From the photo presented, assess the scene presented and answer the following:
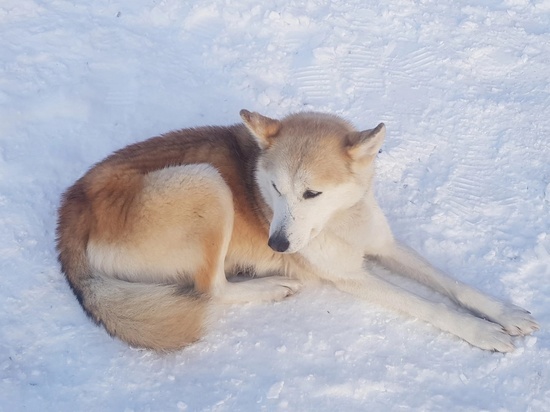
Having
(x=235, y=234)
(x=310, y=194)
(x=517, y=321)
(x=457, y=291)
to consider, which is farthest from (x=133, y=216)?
(x=517, y=321)

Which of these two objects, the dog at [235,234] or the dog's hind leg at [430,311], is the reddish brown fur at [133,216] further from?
the dog's hind leg at [430,311]

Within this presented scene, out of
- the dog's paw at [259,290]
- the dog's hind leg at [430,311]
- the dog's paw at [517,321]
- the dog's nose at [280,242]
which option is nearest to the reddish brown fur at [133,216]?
the dog's paw at [259,290]

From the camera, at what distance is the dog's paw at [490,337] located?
3127 mm

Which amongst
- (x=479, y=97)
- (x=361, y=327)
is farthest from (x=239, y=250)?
(x=479, y=97)

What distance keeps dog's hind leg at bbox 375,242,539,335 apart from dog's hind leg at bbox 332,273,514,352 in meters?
0.08

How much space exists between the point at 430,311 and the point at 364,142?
1005 millimetres

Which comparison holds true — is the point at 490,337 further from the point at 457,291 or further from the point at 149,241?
the point at 149,241

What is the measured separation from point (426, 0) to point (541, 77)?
121 cm

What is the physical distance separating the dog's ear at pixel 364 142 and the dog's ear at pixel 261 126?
42 centimetres

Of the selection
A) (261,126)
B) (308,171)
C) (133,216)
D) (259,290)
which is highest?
(261,126)

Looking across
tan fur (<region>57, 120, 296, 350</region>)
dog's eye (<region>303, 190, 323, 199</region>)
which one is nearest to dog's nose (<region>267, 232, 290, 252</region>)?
dog's eye (<region>303, 190, 323, 199</region>)

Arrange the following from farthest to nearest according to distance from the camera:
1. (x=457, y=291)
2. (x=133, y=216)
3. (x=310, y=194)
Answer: (x=457, y=291)
(x=133, y=216)
(x=310, y=194)

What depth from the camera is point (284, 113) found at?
4.50 m

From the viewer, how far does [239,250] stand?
3592 mm
